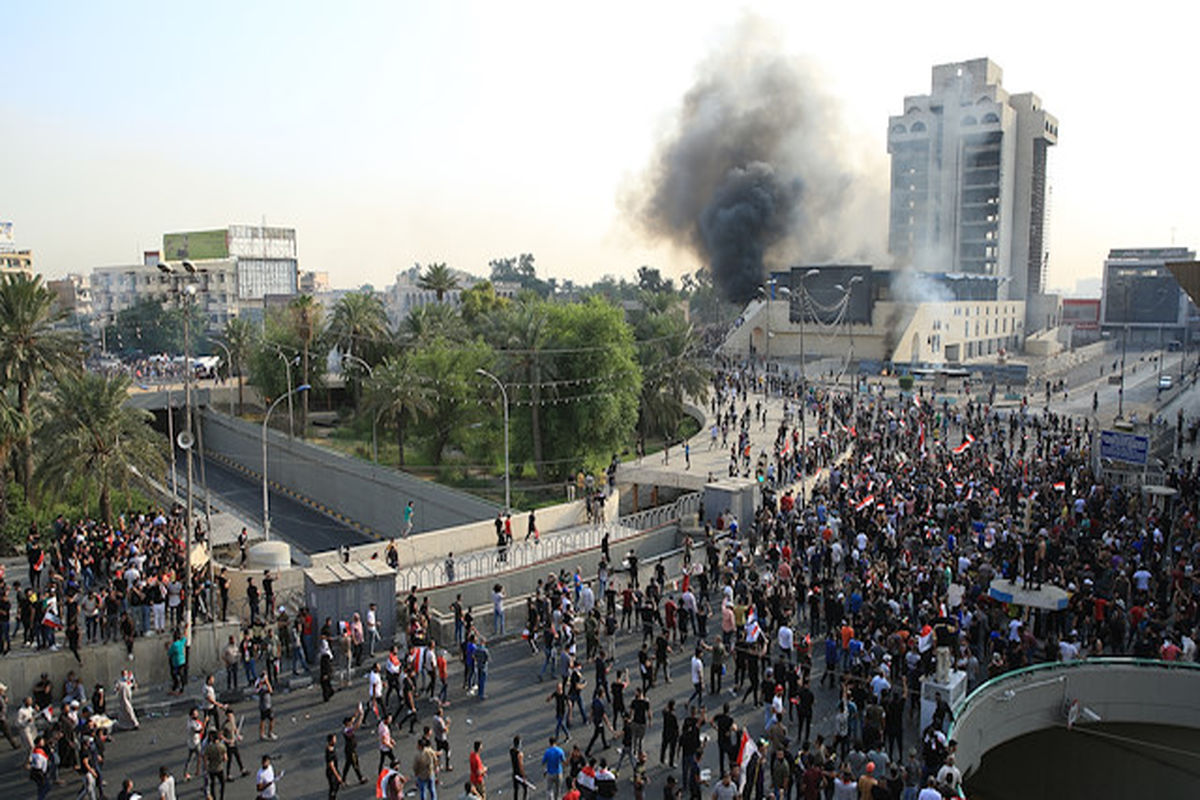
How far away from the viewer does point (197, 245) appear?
109 m

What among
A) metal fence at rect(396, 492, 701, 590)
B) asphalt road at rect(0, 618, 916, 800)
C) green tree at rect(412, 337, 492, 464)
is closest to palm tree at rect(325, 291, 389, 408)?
green tree at rect(412, 337, 492, 464)

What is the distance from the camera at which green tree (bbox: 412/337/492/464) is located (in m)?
39.5

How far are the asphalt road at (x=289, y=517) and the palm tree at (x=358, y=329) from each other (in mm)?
7751

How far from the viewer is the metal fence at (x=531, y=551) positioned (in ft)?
74.0

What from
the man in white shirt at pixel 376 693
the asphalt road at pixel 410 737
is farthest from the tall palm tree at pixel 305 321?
the man in white shirt at pixel 376 693

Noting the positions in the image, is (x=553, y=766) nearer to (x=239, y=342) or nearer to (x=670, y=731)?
(x=670, y=731)

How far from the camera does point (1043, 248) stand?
415ft

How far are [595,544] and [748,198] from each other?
82559 millimetres

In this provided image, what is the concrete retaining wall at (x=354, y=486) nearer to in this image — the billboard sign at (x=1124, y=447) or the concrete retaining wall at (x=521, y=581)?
the concrete retaining wall at (x=521, y=581)

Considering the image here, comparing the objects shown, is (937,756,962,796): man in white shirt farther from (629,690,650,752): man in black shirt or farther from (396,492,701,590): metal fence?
(396,492,701,590): metal fence

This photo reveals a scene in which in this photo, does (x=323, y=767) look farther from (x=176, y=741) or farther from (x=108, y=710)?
(x=108, y=710)

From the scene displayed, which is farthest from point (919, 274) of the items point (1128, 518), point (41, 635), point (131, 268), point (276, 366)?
point (131, 268)

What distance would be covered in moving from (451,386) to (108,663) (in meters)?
23.8

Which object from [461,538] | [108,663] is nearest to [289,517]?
[461,538]
